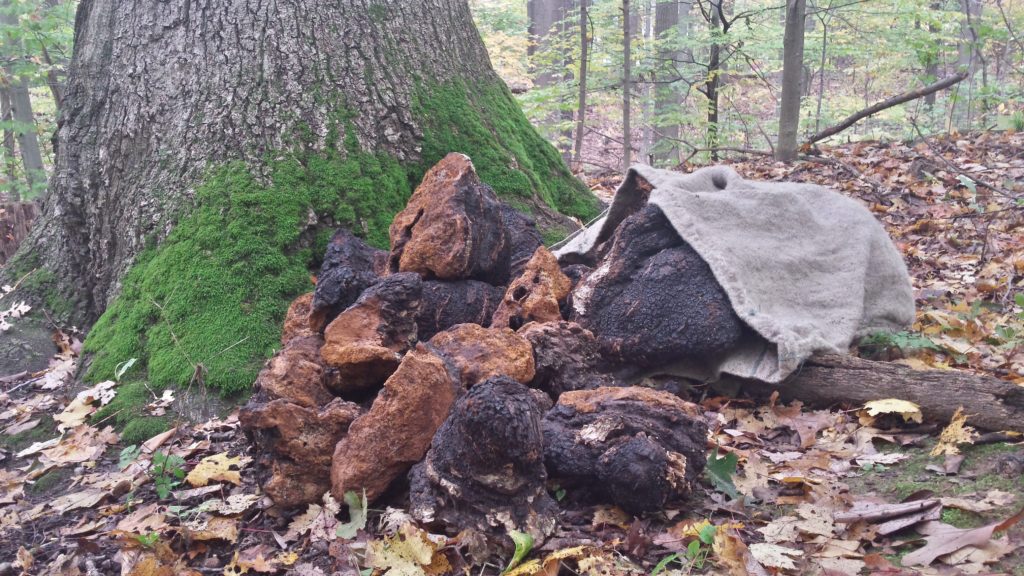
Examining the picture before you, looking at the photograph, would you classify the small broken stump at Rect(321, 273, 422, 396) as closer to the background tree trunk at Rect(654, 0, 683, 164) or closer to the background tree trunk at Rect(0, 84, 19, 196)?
the background tree trunk at Rect(654, 0, 683, 164)

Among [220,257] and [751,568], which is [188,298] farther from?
[751,568]

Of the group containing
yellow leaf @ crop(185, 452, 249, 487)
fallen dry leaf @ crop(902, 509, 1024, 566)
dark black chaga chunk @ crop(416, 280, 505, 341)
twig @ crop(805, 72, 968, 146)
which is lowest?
yellow leaf @ crop(185, 452, 249, 487)

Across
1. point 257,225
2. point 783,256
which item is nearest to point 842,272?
point 783,256

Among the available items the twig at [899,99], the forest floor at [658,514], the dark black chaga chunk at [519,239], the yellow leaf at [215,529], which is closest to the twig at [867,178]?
the twig at [899,99]

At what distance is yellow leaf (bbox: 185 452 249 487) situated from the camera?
2.74m

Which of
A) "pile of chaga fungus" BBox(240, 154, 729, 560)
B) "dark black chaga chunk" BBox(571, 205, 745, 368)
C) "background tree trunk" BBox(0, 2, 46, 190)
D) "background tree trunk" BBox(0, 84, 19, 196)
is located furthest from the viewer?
"background tree trunk" BBox(0, 84, 19, 196)

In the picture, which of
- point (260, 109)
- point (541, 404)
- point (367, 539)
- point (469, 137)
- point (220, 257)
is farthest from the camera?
point (469, 137)

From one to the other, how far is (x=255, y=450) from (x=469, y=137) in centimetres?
276

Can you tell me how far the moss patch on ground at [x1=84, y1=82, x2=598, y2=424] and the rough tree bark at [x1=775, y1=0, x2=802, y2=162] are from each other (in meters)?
4.52

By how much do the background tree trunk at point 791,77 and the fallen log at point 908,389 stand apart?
5391 millimetres

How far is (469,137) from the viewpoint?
4.73 m

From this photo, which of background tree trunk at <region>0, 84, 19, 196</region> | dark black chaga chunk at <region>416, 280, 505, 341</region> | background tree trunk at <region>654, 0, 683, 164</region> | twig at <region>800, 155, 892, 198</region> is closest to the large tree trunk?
dark black chaga chunk at <region>416, 280, 505, 341</region>

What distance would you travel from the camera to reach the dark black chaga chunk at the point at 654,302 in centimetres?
313

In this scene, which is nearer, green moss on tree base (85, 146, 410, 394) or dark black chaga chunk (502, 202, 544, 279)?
green moss on tree base (85, 146, 410, 394)
